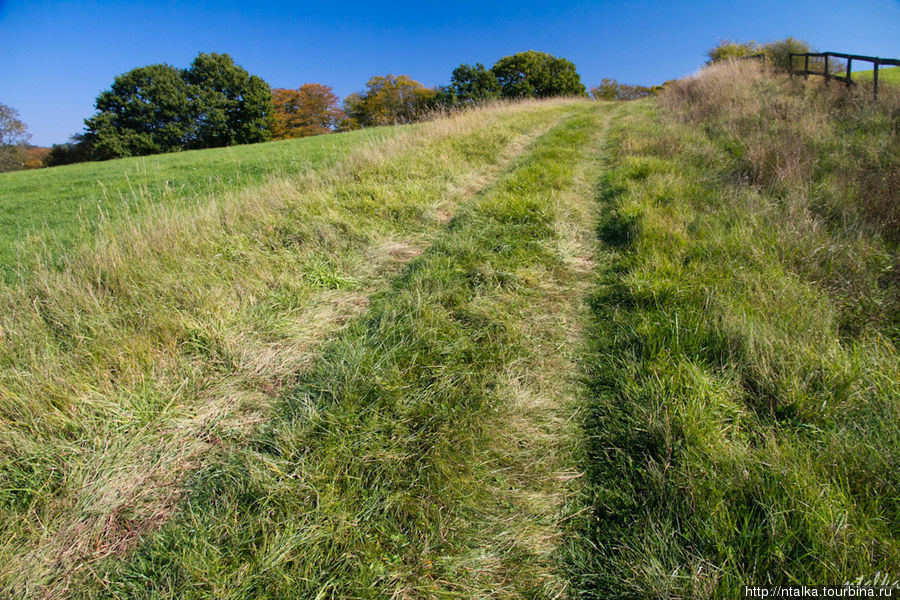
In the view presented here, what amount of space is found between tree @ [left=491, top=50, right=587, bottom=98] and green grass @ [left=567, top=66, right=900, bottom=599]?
46.5 meters

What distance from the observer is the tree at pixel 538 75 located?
43.2 meters

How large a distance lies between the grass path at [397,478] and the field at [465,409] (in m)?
0.01

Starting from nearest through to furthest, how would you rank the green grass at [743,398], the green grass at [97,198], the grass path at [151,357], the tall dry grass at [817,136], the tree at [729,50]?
the green grass at [743,398] → the grass path at [151,357] → the tall dry grass at [817,136] → the green grass at [97,198] → the tree at [729,50]

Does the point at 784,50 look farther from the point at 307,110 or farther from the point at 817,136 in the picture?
the point at 307,110

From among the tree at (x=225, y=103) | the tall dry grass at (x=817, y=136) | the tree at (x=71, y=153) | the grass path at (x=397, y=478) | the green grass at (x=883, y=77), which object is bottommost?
the grass path at (x=397, y=478)

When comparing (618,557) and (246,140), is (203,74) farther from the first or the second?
(618,557)

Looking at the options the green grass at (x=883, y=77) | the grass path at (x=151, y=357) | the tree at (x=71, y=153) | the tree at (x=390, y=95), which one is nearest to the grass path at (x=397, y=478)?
the grass path at (x=151, y=357)

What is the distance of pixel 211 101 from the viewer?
40500 millimetres

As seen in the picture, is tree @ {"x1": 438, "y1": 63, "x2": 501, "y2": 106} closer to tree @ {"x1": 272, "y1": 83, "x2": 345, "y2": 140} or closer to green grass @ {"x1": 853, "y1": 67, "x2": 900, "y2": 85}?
tree @ {"x1": 272, "y1": 83, "x2": 345, "y2": 140}

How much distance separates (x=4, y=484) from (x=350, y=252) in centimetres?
302

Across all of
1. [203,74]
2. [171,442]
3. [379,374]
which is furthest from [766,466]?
[203,74]

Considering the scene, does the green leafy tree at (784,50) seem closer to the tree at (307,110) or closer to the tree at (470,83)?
the tree at (470,83)

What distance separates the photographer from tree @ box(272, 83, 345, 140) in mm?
50438

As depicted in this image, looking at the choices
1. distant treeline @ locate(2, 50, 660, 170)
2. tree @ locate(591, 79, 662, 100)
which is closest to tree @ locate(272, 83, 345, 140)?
distant treeline @ locate(2, 50, 660, 170)
